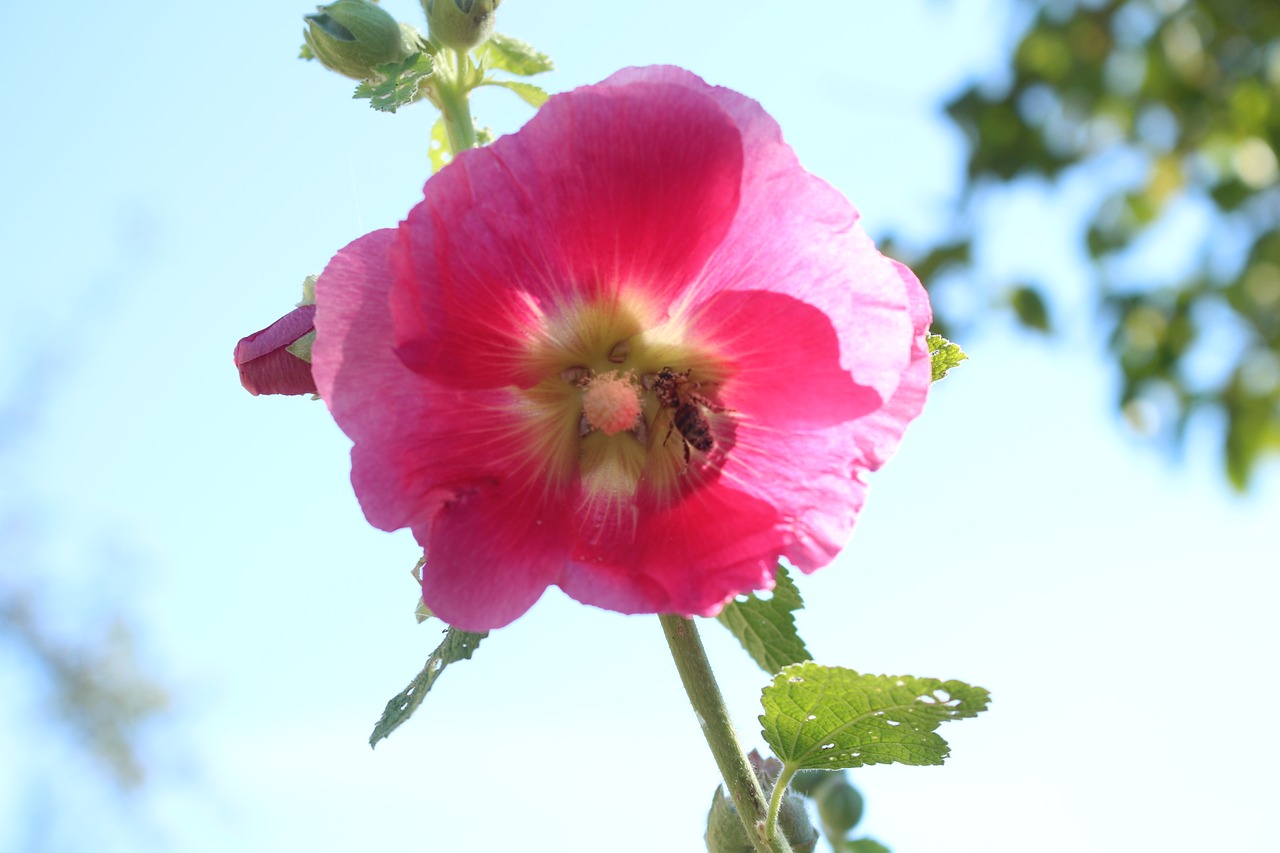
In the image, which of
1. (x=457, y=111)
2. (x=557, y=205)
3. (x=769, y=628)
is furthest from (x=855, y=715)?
(x=457, y=111)

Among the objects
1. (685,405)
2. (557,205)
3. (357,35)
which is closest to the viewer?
(557,205)

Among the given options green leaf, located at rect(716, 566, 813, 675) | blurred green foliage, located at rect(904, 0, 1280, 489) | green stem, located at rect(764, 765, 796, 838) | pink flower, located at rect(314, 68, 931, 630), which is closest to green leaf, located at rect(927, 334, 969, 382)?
pink flower, located at rect(314, 68, 931, 630)

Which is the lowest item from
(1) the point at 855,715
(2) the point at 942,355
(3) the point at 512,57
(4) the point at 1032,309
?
(1) the point at 855,715

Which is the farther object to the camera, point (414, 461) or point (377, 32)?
point (377, 32)

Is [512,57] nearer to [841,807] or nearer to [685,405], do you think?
[685,405]

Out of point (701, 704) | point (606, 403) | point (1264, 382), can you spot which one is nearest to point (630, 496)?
point (606, 403)

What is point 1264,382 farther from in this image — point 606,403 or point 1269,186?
point 606,403
